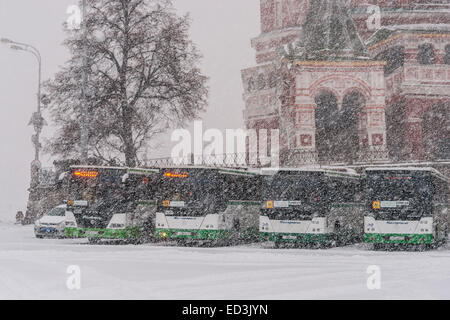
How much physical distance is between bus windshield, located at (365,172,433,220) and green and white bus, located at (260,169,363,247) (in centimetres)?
154

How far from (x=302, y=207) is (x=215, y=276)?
974 centimetres

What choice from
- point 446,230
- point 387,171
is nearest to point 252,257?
point 387,171

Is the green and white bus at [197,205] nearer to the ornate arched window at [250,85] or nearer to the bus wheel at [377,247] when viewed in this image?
the bus wheel at [377,247]

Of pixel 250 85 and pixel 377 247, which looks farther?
pixel 250 85

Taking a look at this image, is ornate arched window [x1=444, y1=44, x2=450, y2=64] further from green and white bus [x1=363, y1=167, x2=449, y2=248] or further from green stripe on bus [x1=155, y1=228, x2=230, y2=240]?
green stripe on bus [x1=155, y1=228, x2=230, y2=240]

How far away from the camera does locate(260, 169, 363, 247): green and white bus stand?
22.9 metres

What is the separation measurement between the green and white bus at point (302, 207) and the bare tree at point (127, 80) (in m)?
15.2

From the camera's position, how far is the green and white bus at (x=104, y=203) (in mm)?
24750

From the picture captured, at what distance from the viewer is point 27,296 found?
36.7 ft

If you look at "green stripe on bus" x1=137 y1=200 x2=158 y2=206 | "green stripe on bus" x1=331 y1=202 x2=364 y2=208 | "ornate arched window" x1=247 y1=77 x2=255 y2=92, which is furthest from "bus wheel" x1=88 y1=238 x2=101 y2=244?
"ornate arched window" x1=247 y1=77 x2=255 y2=92

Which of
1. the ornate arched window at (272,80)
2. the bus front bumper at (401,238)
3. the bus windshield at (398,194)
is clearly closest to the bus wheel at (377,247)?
the bus front bumper at (401,238)

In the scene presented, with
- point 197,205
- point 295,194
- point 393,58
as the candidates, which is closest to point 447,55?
point 393,58

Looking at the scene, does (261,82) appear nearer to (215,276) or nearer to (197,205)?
(197,205)

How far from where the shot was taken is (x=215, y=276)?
45.4 ft
